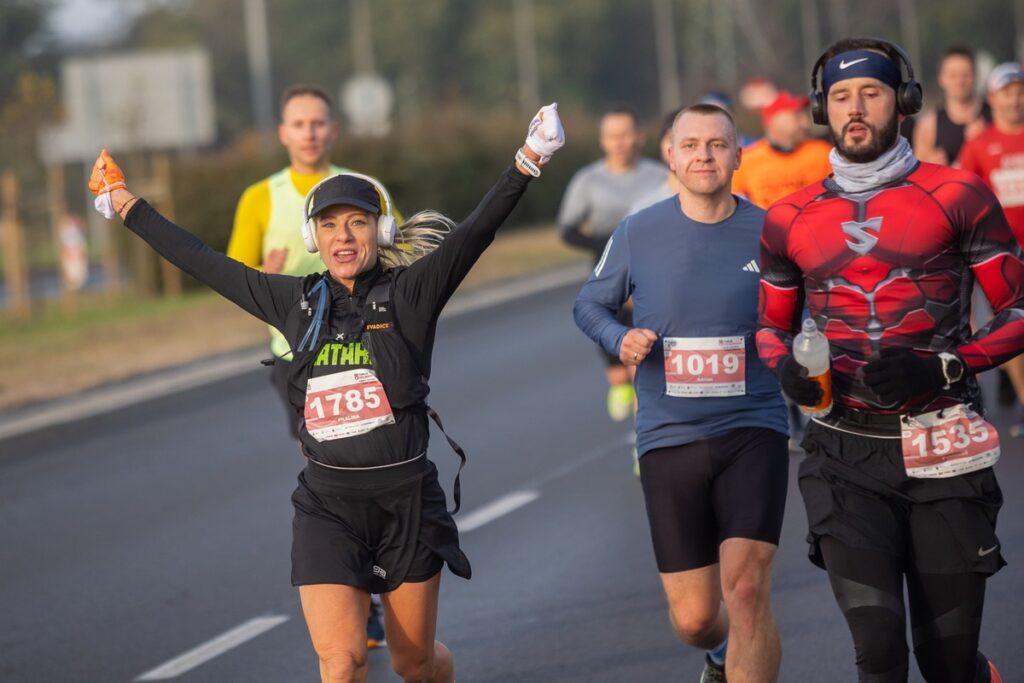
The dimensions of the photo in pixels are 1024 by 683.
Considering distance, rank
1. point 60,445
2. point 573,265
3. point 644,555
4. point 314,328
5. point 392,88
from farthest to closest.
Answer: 1. point 392,88
2. point 573,265
3. point 60,445
4. point 644,555
5. point 314,328

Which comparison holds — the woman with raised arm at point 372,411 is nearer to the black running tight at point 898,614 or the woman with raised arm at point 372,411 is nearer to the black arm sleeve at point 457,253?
the black arm sleeve at point 457,253

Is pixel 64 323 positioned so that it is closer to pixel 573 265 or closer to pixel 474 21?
pixel 573 265

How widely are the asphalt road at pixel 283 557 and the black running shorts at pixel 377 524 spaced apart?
1460mm

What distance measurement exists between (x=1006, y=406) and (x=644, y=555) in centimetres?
421

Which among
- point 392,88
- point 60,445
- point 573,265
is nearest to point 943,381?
point 60,445

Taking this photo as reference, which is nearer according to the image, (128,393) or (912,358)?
(912,358)

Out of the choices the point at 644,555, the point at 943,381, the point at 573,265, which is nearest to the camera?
the point at 943,381

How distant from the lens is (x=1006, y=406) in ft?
39.8

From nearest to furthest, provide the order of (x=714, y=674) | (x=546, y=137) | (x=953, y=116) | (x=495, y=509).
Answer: (x=546, y=137)
(x=714, y=674)
(x=495, y=509)
(x=953, y=116)

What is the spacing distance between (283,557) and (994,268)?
5.25m

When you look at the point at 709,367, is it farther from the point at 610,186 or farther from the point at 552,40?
the point at 552,40

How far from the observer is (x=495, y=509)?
10.4 m

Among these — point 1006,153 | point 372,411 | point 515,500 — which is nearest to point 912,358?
point 372,411

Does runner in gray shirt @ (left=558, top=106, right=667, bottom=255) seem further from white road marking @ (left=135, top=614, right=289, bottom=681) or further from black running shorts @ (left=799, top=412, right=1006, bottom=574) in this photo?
black running shorts @ (left=799, top=412, right=1006, bottom=574)
